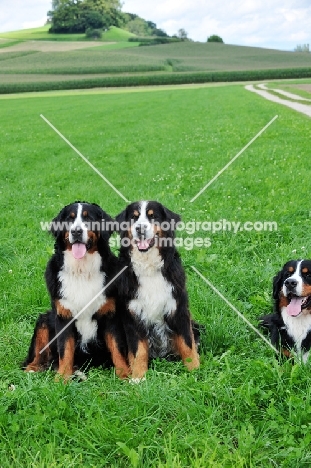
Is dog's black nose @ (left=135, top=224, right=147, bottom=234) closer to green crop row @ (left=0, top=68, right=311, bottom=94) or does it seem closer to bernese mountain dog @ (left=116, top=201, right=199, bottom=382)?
bernese mountain dog @ (left=116, top=201, right=199, bottom=382)

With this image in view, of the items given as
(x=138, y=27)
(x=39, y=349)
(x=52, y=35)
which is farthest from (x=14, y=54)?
(x=39, y=349)

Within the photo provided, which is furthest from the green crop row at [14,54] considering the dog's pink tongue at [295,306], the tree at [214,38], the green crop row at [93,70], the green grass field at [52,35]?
the dog's pink tongue at [295,306]

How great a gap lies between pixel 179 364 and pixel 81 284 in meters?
1.05

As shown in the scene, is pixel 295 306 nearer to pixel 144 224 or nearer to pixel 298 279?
pixel 298 279

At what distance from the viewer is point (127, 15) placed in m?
92.3

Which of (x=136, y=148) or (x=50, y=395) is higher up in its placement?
(x=136, y=148)

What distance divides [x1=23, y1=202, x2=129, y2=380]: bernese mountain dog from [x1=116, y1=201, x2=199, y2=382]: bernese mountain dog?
0.12 meters

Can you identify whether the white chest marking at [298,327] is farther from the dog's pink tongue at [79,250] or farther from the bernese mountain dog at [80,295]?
the dog's pink tongue at [79,250]

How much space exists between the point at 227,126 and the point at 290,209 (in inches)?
442

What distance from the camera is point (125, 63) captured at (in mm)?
64625

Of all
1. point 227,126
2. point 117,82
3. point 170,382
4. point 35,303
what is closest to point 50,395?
point 170,382

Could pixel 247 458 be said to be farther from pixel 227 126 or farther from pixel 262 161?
pixel 227 126

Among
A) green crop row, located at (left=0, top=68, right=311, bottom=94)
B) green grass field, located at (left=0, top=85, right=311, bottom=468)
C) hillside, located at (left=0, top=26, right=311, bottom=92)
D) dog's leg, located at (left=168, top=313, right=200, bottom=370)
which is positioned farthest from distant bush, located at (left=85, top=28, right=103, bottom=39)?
dog's leg, located at (left=168, top=313, right=200, bottom=370)

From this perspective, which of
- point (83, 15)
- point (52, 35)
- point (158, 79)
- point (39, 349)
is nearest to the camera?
point (39, 349)
